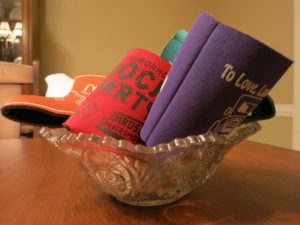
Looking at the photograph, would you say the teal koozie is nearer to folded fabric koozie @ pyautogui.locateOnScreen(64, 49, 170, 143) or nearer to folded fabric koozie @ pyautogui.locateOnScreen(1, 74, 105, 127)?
folded fabric koozie @ pyautogui.locateOnScreen(64, 49, 170, 143)

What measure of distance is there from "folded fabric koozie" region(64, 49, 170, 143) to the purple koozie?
1.6 inches

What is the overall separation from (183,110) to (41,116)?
0.25 m

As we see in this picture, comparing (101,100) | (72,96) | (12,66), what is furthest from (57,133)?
(12,66)

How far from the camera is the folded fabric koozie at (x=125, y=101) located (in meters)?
0.36

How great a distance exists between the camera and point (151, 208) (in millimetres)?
351

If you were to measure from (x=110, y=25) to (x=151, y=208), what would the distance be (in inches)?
91.1

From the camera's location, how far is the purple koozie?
10.8 inches

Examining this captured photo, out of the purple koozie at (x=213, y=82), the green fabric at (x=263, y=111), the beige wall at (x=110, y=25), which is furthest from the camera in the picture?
the beige wall at (x=110, y=25)

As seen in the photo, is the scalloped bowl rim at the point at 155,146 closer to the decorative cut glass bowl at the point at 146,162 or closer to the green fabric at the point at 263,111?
the decorative cut glass bowl at the point at 146,162

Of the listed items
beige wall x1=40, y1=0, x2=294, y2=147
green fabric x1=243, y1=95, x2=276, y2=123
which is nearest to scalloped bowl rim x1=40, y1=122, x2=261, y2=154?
green fabric x1=243, y1=95, x2=276, y2=123

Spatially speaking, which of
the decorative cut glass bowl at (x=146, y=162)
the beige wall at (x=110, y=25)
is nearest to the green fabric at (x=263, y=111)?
the decorative cut glass bowl at (x=146, y=162)

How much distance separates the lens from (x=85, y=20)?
2432 millimetres

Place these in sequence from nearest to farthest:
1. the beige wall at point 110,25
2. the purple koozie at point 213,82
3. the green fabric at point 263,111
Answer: the purple koozie at point 213,82, the green fabric at point 263,111, the beige wall at point 110,25

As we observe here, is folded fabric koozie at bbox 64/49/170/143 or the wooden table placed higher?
folded fabric koozie at bbox 64/49/170/143
